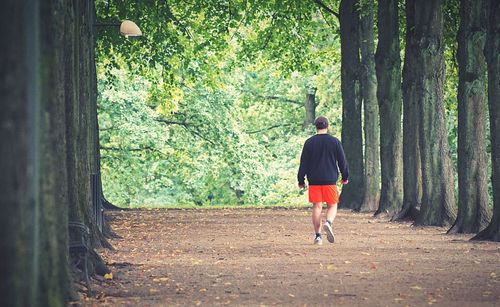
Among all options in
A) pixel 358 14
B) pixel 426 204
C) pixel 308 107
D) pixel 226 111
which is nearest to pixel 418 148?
pixel 426 204

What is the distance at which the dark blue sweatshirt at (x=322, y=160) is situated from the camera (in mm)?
18547

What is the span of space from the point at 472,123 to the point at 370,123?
12033 mm

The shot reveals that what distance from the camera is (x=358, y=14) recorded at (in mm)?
→ 34312

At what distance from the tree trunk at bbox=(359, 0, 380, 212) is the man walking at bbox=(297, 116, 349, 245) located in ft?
43.7

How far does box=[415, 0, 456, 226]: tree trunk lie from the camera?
2386 cm

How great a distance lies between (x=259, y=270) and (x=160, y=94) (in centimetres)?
2790

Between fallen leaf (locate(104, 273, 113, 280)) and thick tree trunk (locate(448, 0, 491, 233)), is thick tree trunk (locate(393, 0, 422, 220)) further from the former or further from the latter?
fallen leaf (locate(104, 273, 113, 280))

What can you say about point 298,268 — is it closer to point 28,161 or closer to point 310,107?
point 28,161

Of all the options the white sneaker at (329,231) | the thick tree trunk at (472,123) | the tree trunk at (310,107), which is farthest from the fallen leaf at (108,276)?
the tree trunk at (310,107)

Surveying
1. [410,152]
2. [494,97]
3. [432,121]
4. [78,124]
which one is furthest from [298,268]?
[410,152]

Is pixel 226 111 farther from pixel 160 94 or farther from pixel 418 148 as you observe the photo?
pixel 418 148

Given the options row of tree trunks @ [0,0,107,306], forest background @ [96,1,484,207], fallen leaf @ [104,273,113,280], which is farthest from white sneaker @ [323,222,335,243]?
forest background @ [96,1,484,207]

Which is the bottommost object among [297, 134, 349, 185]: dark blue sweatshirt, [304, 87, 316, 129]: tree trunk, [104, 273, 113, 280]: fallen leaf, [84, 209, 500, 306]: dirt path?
[84, 209, 500, 306]: dirt path

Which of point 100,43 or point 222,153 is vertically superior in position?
point 100,43
